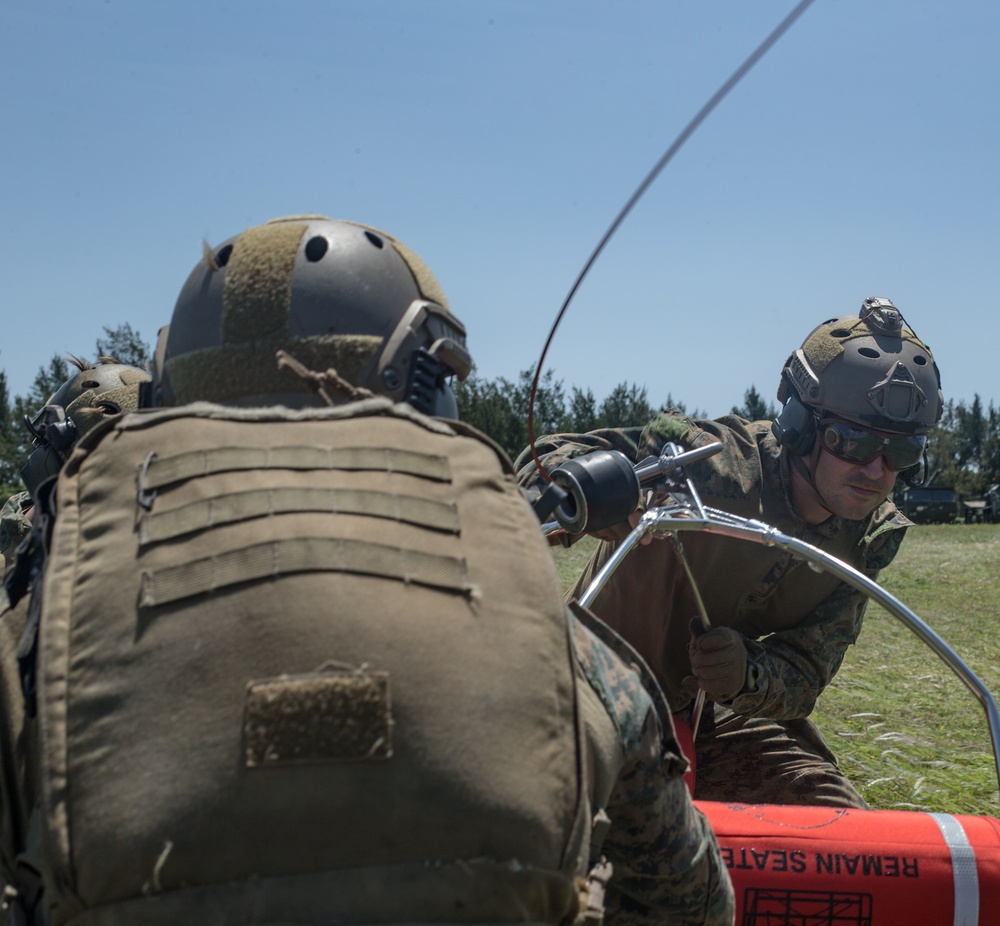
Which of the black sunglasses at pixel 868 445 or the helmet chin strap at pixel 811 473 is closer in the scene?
the black sunglasses at pixel 868 445

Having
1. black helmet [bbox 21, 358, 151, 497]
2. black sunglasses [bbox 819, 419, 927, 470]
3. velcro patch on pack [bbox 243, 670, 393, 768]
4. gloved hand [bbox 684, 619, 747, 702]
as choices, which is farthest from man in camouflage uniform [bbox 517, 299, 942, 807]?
velcro patch on pack [bbox 243, 670, 393, 768]

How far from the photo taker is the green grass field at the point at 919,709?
5.89 meters

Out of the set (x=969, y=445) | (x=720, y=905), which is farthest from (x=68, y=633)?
(x=969, y=445)

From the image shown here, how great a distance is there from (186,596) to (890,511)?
4.13 metres

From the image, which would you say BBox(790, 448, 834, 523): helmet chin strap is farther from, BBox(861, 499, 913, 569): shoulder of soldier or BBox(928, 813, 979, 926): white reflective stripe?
BBox(928, 813, 979, 926): white reflective stripe

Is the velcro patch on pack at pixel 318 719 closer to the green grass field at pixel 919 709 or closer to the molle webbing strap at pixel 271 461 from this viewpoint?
the molle webbing strap at pixel 271 461

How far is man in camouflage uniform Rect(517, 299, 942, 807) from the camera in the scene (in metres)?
4.76

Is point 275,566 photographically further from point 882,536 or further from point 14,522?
point 14,522

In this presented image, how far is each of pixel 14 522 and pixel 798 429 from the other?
4135 millimetres

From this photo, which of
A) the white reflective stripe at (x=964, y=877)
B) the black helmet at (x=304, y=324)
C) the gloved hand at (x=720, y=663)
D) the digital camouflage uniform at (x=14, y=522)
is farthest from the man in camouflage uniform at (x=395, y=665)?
the digital camouflage uniform at (x=14, y=522)

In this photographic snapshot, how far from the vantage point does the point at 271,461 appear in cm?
188

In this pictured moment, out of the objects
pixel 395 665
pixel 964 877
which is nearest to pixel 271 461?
pixel 395 665

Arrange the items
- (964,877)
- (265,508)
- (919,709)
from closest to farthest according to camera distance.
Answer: (265,508) → (964,877) → (919,709)

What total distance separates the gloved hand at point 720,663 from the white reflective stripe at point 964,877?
41.2 inches
